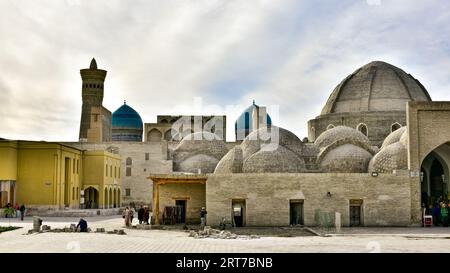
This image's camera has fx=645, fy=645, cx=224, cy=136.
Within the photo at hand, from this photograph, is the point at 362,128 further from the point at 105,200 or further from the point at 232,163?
the point at 105,200

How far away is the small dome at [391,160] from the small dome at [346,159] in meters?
1.06

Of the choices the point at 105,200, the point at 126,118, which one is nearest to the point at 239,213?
the point at 105,200

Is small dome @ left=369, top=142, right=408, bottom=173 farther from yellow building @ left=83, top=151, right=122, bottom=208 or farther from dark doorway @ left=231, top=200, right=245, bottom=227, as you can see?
yellow building @ left=83, top=151, right=122, bottom=208

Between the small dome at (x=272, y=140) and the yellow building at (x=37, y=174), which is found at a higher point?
the small dome at (x=272, y=140)

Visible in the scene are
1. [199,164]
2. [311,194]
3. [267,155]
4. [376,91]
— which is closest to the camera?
[311,194]

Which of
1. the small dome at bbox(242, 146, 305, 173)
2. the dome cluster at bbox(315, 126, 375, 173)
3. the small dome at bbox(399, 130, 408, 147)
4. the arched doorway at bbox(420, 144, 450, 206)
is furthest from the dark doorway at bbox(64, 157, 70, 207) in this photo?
the arched doorway at bbox(420, 144, 450, 206)

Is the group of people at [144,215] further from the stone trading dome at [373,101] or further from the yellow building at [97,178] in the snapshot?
the yellow building at [97,178]

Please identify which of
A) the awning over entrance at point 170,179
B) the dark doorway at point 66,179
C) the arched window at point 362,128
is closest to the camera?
the awning over entrance at point 170,179

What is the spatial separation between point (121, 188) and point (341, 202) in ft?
91.1

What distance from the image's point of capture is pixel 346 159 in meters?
30.0

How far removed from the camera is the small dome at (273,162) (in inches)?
1125

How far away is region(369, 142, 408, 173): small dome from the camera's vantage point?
27.4 meters

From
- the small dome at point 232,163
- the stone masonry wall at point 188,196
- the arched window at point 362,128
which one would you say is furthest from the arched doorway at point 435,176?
the stone masonry wall at point 188,196

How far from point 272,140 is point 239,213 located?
6.92 m
